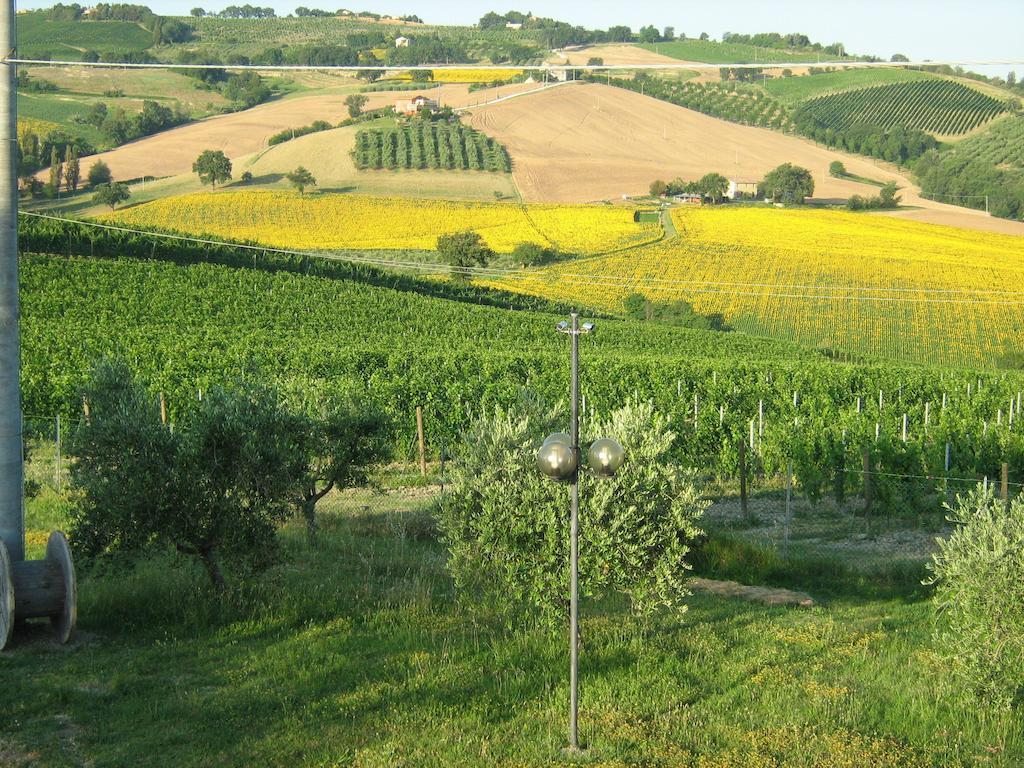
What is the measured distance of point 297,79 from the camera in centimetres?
14712

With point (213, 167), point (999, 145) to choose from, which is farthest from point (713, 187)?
point (999, 145)

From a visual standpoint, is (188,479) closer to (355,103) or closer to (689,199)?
(689,199)

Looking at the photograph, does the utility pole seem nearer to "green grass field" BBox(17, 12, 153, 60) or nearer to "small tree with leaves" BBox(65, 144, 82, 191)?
"small tree with leaves" BBox(65, 144, 82, 191)

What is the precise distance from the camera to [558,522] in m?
12.9

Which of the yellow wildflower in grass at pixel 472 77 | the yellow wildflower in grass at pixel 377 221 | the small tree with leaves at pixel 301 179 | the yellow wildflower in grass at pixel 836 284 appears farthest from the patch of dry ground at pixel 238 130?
the yellow wildflower in grass at pixel 836 284

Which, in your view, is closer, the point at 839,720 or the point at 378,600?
the point at 839,720

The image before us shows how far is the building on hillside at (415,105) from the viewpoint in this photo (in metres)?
118

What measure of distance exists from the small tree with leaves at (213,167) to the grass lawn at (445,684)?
269 ft

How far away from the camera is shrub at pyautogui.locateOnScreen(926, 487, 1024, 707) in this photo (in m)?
10.9

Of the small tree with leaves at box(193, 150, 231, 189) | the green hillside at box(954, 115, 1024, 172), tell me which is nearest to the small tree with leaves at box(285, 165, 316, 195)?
the small tree with leaves at box(193, 150, 231, 189)

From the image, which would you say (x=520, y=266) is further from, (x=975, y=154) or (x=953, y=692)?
(x=975, y=154)

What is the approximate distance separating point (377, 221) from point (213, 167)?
18054mm

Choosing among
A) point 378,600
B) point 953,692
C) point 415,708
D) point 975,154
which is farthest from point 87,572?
point 975,154

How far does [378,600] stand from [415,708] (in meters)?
3.68
